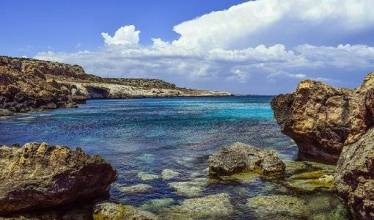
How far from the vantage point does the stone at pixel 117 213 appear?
25.1 m

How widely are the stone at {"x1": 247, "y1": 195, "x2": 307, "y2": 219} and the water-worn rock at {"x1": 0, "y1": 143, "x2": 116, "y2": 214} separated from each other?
971 centimetres

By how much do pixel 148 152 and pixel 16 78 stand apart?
9630 centimetres

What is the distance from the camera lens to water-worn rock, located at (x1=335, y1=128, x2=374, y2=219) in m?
20.3

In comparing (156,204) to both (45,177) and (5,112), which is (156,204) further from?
(5,112)

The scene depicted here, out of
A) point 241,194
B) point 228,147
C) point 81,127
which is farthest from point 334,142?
point 81,127

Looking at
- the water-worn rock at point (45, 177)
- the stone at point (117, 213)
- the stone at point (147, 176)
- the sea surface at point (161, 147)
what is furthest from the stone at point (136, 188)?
the stone at point (117, 213)

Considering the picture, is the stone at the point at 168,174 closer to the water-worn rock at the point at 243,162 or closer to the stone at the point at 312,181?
the water-worn rock at the point at 243,162

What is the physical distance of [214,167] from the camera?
36719 millimetres

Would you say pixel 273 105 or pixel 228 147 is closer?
pixel 228 147

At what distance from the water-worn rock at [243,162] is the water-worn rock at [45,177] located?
11.1 meters

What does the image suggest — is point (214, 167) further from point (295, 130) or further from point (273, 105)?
point (273, 105)

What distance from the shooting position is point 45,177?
2606cm

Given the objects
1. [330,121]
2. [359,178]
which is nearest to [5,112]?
[330,121]

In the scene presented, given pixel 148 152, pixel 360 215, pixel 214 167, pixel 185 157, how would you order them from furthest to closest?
pixel 148 152 < pixel 185 157 < pixel 214 167 < pixel 360 215
